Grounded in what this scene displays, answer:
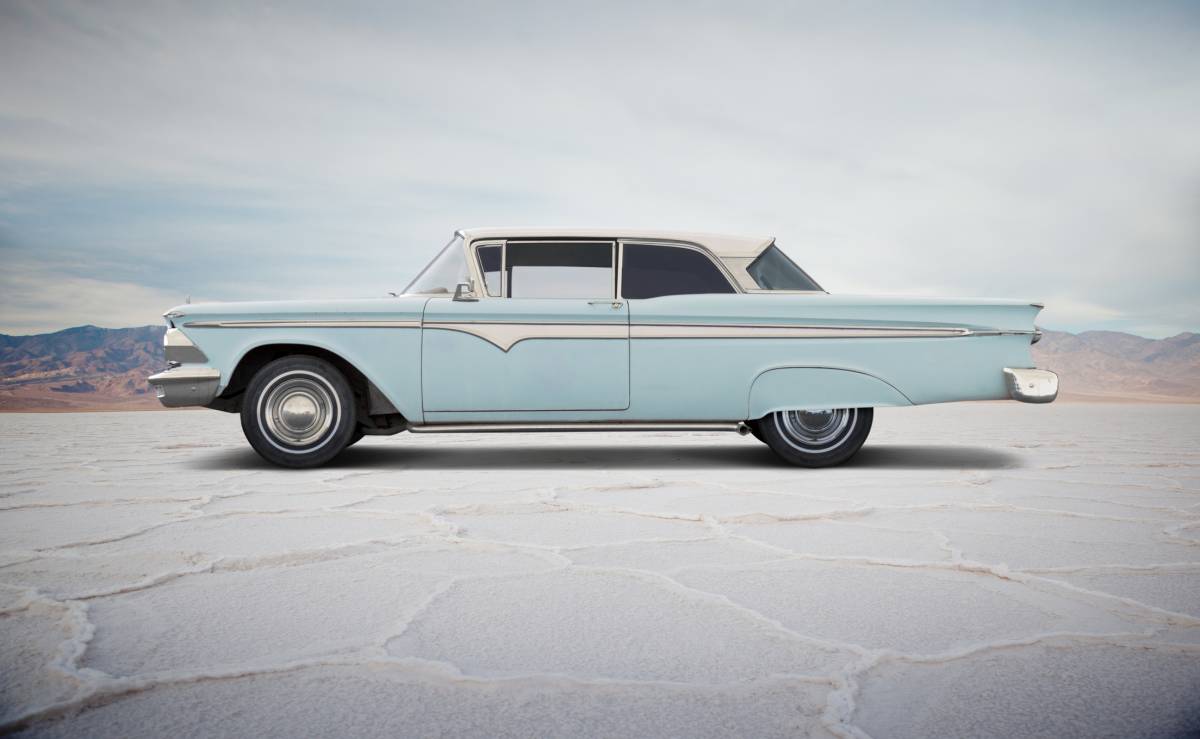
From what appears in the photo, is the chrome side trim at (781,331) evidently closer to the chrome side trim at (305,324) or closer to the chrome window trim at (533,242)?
the chrome window trim at (533,242)

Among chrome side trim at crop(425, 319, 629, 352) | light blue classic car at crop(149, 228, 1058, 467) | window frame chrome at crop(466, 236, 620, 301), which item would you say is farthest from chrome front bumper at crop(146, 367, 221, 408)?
window frame chrome at crop(466, 236, 620, 301)

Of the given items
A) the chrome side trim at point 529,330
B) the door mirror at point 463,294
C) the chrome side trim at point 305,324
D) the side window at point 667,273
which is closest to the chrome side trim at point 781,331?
the chrome side trim at point 529,330

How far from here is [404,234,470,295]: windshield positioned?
16.4 ft

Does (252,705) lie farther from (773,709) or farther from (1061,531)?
(1061,531)

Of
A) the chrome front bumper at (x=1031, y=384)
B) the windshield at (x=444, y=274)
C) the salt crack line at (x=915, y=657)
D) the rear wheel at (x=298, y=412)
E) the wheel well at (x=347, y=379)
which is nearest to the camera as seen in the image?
the salt crack line at (x=915, y=657)

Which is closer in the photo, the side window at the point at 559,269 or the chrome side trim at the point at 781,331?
the chrome side trim at the point at 781,331

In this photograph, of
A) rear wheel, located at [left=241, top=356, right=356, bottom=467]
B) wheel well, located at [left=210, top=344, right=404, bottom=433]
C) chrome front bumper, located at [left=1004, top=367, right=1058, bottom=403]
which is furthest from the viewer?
wheel well, located at [left=210, top=344, right=404, bottom=433]

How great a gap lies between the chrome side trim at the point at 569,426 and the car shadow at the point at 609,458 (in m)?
0.23

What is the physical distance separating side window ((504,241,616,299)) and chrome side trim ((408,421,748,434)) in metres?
0.72

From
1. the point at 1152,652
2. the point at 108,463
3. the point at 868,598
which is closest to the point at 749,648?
the point at 868,598

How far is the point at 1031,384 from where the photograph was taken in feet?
15.4

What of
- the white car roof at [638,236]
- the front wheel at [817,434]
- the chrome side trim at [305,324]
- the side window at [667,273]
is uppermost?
the white car roof at [638,236]

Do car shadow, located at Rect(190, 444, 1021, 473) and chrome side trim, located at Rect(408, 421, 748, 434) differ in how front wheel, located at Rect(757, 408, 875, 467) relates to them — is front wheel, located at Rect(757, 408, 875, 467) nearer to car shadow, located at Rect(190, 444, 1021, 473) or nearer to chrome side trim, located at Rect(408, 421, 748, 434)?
car shadow, located at Rect(190, 444, 1021, 473)

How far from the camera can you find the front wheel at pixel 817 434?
16.1 feet
